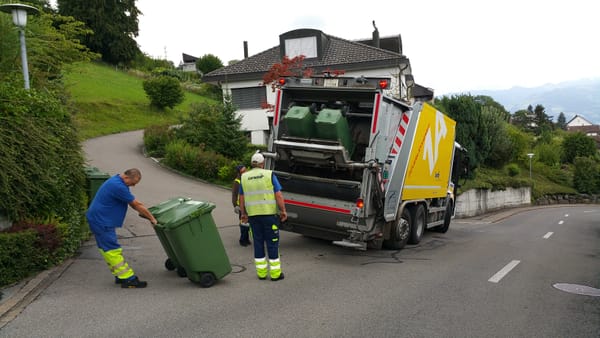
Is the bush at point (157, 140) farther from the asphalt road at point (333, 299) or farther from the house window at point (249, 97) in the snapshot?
the asphalt road at point (333, 299)

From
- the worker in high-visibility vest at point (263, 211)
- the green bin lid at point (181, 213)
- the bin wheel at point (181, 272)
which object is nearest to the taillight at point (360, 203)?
the worker in high-visibility vest at point (263, 211)

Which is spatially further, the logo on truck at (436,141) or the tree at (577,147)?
the tree at (577,147)

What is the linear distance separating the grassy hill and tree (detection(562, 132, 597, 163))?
137 feet

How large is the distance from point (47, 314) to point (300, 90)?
5.39 m

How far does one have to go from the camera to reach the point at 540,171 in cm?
4834

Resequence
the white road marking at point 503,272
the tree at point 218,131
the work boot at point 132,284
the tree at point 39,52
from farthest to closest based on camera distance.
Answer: the tree at point 218,131, the tree at point 39,52, the white road marking at point 503,272, the work boot at point 132,284

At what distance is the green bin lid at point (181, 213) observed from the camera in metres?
5.86

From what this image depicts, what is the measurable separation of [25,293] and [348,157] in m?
4.89

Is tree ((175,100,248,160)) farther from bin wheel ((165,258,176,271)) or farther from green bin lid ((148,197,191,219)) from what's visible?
green bin lid ((148,197,191,219))

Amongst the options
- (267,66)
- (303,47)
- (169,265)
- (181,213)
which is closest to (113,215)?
(181,213)

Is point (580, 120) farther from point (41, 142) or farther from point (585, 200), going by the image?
point (41, 142)

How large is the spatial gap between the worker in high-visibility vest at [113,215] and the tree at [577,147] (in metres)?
56.4

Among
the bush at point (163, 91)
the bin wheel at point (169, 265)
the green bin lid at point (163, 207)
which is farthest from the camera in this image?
the bush at point (163, 91)

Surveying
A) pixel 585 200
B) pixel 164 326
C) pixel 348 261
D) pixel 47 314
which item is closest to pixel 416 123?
pixel 348 261
